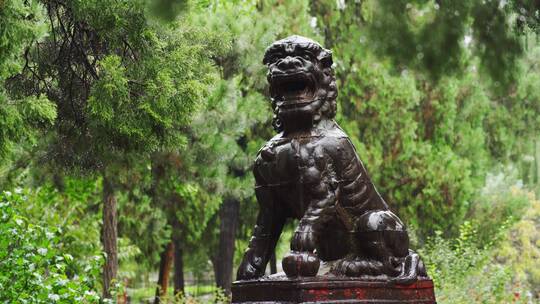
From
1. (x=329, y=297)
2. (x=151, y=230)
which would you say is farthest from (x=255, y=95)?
(x=329, y=297)

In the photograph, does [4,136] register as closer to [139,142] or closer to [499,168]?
[139,142]

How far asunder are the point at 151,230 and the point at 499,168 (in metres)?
13.4

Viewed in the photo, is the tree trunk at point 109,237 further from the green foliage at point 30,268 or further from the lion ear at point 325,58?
the lion ear at point 325,58

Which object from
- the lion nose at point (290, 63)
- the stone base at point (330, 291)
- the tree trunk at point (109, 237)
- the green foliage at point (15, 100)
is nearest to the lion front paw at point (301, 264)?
the stone base at point (330, 291)

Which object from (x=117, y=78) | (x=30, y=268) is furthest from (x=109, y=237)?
(x=117, y=78)

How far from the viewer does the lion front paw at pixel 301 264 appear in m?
6.82

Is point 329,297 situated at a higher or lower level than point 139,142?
lower

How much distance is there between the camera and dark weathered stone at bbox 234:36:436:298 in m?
7.06

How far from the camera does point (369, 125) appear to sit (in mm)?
24812

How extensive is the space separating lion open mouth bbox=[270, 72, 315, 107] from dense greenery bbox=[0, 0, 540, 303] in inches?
31.1

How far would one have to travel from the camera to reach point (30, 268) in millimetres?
8938

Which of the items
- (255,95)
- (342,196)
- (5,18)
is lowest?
(342,196)

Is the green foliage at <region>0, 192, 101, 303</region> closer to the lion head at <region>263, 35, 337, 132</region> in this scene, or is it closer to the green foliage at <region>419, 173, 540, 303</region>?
the lion head at <region>263, 35, 337, 132</region>

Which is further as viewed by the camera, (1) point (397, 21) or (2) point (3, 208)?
(2) point (3, 208)
